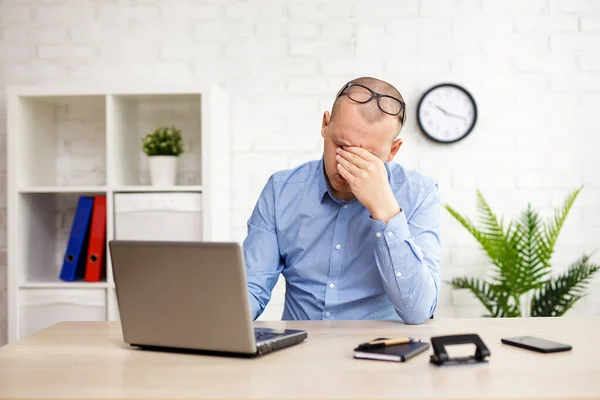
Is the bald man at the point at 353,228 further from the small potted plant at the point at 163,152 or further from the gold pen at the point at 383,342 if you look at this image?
the small potted plant at the point at 163,152

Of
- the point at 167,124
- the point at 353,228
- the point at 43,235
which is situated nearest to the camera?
the point at 353,228

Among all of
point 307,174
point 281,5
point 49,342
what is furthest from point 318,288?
point 281,5

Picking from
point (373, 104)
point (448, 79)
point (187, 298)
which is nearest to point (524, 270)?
point (448, 79)

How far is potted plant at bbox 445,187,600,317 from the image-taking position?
3020mm

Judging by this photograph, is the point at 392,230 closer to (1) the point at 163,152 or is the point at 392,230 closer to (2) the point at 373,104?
(2) the point at 373,104

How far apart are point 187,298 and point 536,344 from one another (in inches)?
26.1

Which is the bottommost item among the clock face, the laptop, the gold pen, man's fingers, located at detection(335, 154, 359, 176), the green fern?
the green fern

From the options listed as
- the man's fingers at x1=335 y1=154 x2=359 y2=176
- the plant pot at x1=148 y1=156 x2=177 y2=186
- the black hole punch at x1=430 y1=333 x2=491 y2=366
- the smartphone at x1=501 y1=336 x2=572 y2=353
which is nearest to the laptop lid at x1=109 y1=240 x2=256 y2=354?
the black hole punch at x1=430 y1=333 x2=491 y2=366

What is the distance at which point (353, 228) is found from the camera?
197 cm

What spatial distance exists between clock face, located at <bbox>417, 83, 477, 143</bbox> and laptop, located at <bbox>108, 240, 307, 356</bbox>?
6.88 feet

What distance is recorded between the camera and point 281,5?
3377mm

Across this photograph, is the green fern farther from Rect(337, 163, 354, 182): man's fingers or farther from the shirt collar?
Rect(337, 163, 354, 182): man's fingers

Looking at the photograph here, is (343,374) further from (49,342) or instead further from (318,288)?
(318,288)

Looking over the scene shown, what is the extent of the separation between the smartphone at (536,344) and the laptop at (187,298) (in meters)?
0.43
